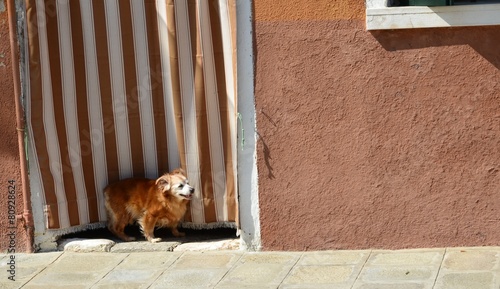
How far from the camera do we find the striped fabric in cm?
781

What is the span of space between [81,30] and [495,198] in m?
3.63

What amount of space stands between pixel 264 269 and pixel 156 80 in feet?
5.99

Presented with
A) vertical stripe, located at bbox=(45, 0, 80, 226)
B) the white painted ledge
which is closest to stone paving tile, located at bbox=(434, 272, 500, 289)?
the white painted ledge

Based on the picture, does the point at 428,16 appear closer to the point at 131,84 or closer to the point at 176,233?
the point at 131,84

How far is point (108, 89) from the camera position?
26.2 feet

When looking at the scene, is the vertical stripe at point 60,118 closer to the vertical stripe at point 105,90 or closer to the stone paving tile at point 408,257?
the vertical stripe at point 105,90

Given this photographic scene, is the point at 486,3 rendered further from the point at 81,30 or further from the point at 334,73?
the point at 81,30

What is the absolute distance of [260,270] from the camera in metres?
7.48

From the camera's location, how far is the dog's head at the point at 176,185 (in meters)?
7.91

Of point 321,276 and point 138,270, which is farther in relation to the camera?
point 138,270

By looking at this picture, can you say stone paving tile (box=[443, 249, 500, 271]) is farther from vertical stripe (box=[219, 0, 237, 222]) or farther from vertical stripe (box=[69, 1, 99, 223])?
vertical stripe (box=[69, 1, 99, 223])

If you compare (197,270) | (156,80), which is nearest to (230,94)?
(156,80)

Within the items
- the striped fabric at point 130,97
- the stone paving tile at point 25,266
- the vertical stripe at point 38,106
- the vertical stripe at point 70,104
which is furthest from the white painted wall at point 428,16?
the stone paving tile at point 25,266

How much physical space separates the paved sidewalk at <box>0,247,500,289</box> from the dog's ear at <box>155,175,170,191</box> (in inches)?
22.1
